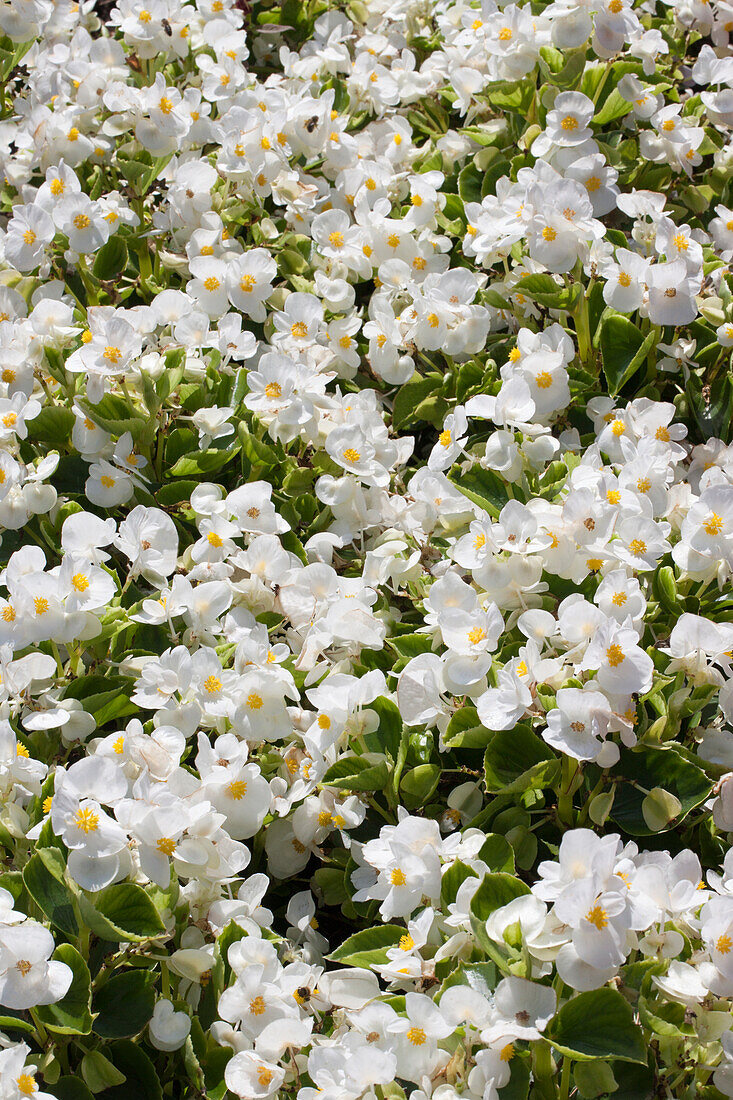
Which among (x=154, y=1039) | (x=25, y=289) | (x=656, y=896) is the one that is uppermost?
(x=25, y=289)

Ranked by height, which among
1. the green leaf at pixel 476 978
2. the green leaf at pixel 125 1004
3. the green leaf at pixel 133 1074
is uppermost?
the green leaf at pixel 476 978

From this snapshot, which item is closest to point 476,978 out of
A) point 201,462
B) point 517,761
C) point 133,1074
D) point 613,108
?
point 517,761

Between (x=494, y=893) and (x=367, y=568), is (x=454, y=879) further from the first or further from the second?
(x=367, y=568)

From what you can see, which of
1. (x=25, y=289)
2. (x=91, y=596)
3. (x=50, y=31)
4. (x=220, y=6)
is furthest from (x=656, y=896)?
(x=50, y=31)

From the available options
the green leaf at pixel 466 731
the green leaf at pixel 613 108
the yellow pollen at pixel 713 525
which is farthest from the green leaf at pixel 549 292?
the green leaf at pixel 466 731

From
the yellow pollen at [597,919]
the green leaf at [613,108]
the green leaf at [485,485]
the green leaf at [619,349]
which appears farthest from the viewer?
the green leaf at [613,108]

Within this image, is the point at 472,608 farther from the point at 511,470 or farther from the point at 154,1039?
the point at 154,1039

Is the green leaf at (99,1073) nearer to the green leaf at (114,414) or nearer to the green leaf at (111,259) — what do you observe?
the green leaf at (114,414)
